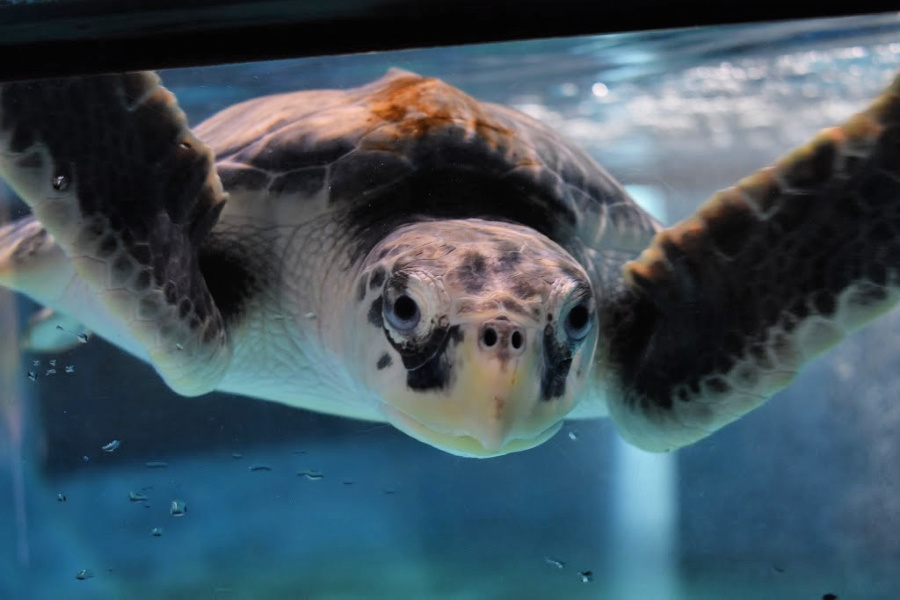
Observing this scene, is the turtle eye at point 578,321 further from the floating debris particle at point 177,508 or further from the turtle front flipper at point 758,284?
the floating debris particle at point 177,508

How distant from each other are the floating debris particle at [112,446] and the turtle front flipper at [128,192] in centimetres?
33

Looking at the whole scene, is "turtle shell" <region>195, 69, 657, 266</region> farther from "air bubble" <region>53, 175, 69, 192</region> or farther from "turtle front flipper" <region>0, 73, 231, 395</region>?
"air bubble" <region>53, 175, 69, 192</region>

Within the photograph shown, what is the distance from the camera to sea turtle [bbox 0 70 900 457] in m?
1.31

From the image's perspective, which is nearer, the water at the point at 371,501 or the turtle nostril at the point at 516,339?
the turtle nostril at the point at 516,339

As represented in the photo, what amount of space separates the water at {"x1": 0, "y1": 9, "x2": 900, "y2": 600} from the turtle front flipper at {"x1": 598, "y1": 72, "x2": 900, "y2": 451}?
8.7 inches

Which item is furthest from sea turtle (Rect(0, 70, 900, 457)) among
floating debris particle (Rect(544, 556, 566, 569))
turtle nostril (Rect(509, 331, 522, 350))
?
floating debris particle (Rect(544, 556, 566, 569))

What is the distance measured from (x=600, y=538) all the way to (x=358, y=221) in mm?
1472

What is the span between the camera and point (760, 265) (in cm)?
174

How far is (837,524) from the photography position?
2977 millimetres

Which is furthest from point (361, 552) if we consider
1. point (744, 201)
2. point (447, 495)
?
point (744, 201)

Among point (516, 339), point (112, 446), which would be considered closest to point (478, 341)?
point (516, 339)

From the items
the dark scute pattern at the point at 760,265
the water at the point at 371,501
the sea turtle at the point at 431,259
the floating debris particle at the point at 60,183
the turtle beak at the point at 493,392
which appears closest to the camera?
the turtle beak at the point at 493,392

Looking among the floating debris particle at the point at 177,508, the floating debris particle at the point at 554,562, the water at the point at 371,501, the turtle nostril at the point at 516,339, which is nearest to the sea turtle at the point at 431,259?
the turtle nostril at the point at 516,339

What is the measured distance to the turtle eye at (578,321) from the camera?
131cm
